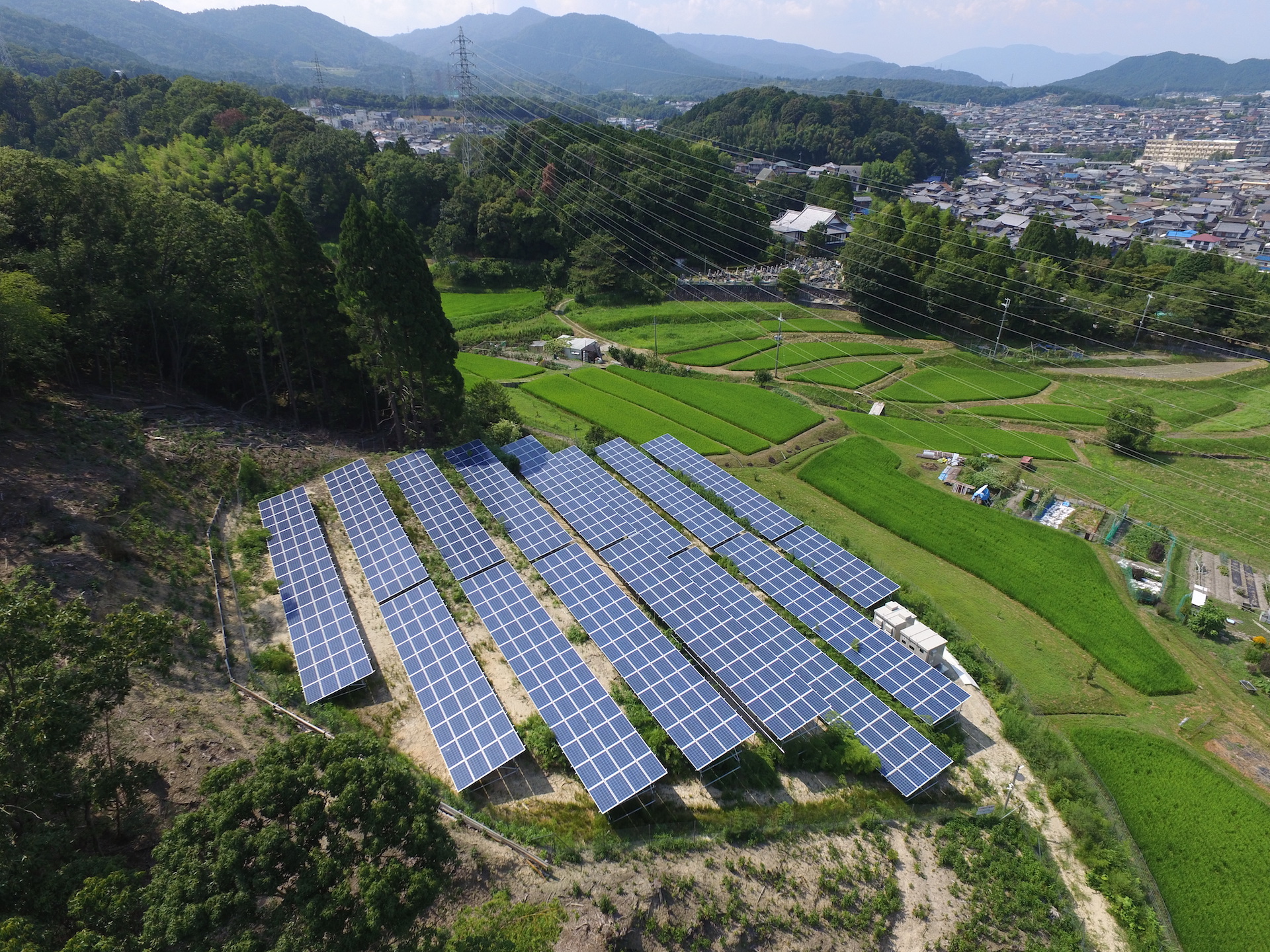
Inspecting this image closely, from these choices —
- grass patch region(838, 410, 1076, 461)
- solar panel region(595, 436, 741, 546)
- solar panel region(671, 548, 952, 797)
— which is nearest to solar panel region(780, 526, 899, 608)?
solar panel region(595, 436, 741, 546)

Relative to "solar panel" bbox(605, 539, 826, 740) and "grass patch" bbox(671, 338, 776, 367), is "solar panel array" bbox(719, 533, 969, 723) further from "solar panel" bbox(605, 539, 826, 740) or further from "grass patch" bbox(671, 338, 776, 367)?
"grass patch" bbox(671, 338, 776, 367)

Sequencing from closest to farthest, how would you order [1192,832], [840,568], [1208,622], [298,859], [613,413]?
1. [298,859]
2. [1192,832]
3. [1208,622]
4. [840,568]
5. [613,413]

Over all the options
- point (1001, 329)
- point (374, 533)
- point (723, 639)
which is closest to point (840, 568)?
point (723, 639)

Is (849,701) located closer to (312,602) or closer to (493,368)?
(312,602)

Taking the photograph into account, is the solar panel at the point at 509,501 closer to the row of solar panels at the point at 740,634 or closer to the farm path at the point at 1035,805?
the row of solar panels at the point at 740,634

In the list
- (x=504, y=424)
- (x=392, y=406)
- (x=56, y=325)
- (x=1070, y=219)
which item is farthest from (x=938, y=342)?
(x=1070, y=219)
